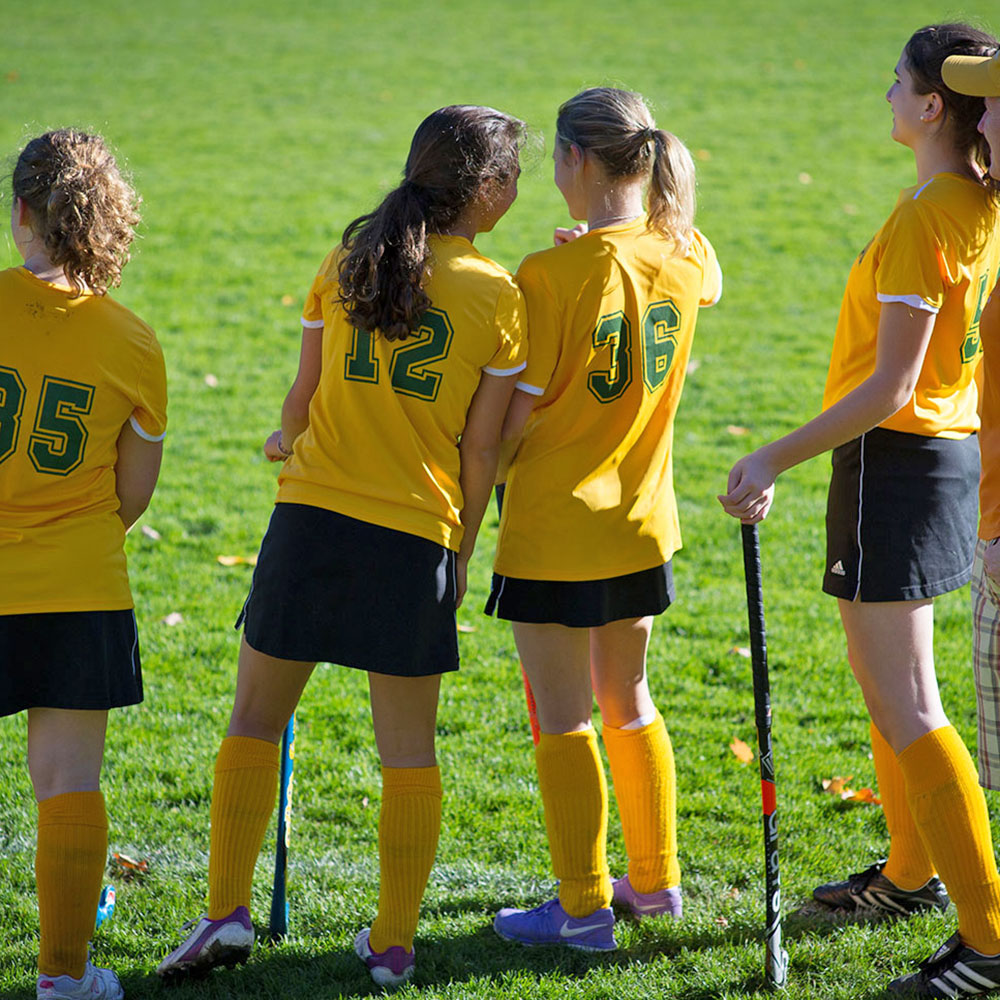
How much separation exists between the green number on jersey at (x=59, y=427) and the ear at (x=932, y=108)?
202 cm

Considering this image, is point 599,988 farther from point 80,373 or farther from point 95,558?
point 80,373

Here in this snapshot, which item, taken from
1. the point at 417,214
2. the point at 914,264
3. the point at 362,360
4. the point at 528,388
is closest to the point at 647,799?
the point at 528,388

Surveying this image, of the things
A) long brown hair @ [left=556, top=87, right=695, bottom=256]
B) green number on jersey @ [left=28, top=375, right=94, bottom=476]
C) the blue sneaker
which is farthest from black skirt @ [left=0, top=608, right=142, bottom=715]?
long brown hair @ [left=556, top=87, right=695, bottom=256]

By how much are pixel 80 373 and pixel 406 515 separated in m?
0.80

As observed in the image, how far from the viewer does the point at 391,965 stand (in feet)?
10.3

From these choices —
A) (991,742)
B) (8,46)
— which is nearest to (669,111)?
(8,46)

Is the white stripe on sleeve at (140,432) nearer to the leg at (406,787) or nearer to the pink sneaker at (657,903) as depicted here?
the leg at (406,787)

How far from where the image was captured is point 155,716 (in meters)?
4.62

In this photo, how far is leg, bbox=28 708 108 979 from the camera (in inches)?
115

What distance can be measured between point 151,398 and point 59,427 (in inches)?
8.6

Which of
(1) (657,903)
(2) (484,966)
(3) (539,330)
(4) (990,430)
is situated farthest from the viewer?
(1) (657,903)

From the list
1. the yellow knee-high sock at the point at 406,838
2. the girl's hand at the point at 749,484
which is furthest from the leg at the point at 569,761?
the girl's hand at the point at 749,484

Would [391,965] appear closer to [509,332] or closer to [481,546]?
[509,332]

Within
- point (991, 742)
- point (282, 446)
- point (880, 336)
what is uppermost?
point (880, 336)
